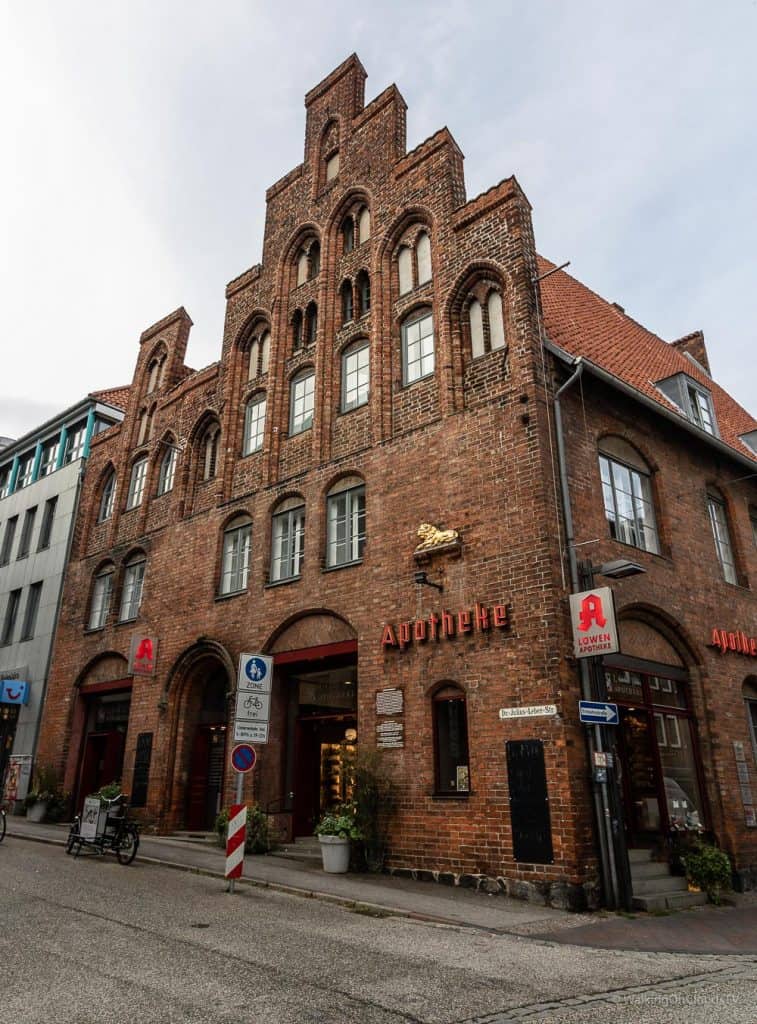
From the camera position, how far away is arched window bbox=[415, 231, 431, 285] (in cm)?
1526

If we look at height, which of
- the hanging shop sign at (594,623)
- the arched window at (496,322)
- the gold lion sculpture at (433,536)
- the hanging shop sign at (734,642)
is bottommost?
the hanging shop sign at (594,623)

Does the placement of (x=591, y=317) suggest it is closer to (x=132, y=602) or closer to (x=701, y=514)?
(x=701, y=514)

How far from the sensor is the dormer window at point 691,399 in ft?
53.5

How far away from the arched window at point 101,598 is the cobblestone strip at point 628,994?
18016 millimetres

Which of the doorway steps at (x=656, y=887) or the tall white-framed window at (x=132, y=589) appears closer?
the doorway steps at (x=656, y=887)

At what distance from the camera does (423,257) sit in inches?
610

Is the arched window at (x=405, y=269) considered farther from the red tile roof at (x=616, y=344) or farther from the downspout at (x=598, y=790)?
the downspout at (x=598, y=790)

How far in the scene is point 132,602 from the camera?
66.4 feet

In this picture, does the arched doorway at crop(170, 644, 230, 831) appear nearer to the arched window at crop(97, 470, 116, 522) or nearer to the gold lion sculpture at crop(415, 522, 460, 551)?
the gold lion sculpture at crop(415, 522, 460, 551)

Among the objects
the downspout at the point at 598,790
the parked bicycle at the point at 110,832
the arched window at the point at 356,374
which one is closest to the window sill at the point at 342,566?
the arched window at the point at 356,374

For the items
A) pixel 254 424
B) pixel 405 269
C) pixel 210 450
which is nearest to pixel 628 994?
pixel 405 269

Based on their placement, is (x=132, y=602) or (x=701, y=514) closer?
(x=701, y=514)

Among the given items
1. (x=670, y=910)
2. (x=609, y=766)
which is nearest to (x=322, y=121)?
(x=609, y=766)

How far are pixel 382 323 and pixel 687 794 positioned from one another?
10.7 meters
